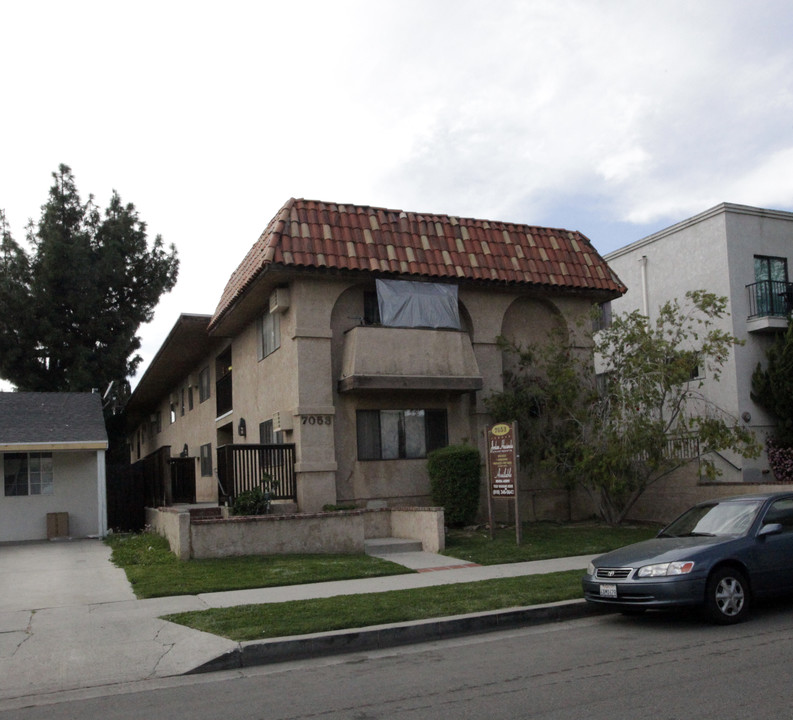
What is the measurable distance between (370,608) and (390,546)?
5470 mm

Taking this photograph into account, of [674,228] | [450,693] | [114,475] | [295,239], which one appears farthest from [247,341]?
[450,693]

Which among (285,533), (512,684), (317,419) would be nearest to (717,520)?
(512,684)

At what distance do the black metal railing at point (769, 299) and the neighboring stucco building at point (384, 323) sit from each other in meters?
5.26

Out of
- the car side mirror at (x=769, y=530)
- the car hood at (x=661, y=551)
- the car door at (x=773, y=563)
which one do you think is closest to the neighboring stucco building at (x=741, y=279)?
the car door at (x=773, y=563)

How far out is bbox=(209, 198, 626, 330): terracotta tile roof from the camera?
17.3 metres

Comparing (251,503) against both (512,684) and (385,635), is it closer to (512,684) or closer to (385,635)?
(385,635)

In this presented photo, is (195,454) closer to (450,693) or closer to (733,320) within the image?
(733,320)

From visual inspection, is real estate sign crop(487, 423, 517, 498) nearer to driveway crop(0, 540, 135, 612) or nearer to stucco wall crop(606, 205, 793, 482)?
driveway crop(0, 540, 135, 612)

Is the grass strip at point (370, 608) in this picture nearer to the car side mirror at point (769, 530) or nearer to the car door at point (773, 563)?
the car door at point (773, 563)

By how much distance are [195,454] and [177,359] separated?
3.33 meters

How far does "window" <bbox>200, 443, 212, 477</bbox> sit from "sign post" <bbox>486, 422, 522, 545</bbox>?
13001 millimetres

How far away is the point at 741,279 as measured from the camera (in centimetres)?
2317

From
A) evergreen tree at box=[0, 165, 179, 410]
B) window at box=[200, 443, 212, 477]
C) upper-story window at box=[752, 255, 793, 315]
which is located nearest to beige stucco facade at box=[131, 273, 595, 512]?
upper-story window at box=[752, 255, 793, 315]

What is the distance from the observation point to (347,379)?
56.5ft
